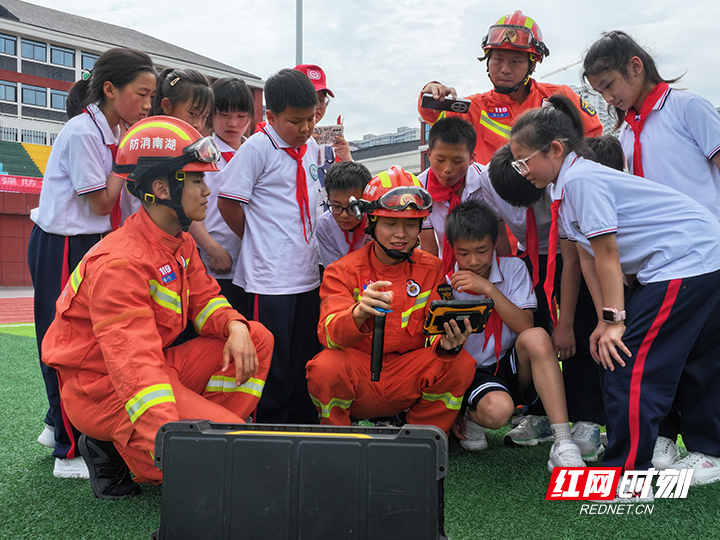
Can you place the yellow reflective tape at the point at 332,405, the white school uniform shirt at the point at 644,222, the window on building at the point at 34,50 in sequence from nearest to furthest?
the white school uniform shirt at the point at 644,222, the yellow reflective tape at the point at 332,405, the window on building at the point at 34,50

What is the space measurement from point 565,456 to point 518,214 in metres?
1.45

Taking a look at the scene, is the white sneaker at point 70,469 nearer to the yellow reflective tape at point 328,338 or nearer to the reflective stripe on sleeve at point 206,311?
the reflective stripe on sleeve at point 206,311

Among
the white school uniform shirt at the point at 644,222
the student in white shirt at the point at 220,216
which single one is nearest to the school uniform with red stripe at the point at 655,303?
the white school uniform shirt at the point at 644,222

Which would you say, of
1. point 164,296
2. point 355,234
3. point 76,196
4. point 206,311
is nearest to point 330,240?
point 355,234

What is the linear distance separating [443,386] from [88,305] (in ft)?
5.82

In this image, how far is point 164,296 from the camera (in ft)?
8.41

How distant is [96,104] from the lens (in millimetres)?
3104

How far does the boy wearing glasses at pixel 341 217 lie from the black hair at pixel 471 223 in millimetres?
542

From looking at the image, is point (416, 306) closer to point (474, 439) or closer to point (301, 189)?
point (474, 439)

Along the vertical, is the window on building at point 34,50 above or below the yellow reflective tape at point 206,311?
above

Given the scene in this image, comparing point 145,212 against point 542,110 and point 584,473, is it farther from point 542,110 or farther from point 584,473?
point 584,473

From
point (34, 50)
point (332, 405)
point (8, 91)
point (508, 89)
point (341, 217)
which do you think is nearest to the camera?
point (332, 405)

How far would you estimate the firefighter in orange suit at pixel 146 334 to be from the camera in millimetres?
2244

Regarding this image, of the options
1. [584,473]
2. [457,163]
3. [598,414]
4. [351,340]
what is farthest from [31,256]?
[598,414]
